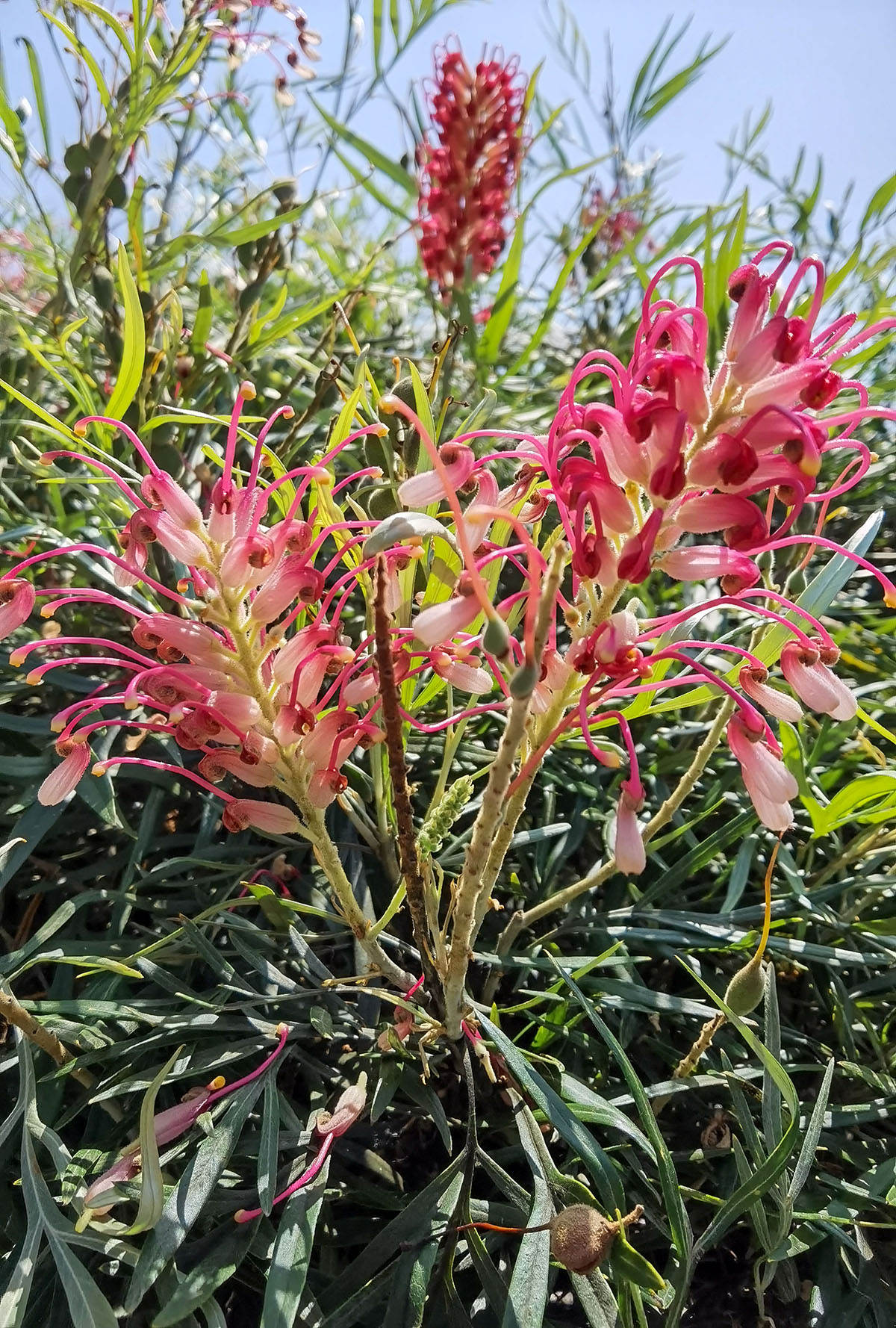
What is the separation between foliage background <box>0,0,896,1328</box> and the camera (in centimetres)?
37

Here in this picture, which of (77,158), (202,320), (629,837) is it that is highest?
(77,158)

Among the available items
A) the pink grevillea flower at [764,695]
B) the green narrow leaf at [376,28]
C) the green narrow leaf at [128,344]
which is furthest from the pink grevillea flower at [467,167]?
the pink grevillea flower at [764,695]

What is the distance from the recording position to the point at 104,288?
619 millimetres

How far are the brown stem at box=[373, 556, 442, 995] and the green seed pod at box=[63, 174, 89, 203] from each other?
50cm

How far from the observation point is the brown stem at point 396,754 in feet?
0.95

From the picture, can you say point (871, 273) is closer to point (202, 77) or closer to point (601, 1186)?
point (202, 77)

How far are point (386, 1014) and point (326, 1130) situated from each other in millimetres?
118

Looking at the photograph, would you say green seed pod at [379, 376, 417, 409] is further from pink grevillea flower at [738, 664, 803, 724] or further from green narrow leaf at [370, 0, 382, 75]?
green narrow leaf at [370, 0, 382, 75]

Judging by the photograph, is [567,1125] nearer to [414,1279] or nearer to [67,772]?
[414,1279]

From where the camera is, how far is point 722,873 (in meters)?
0.55

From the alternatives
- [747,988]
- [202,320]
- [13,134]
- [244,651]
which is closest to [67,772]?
[244,651]

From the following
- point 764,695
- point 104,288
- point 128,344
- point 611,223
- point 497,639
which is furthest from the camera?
point 611,223

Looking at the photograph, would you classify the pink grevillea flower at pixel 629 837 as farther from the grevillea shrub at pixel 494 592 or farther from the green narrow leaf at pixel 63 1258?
the green narrow leaf at pixel 63 1258

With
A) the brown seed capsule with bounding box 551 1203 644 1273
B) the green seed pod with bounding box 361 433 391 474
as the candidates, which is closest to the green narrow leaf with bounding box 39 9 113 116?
the green seed pod with bounding box 361 433 391 474
